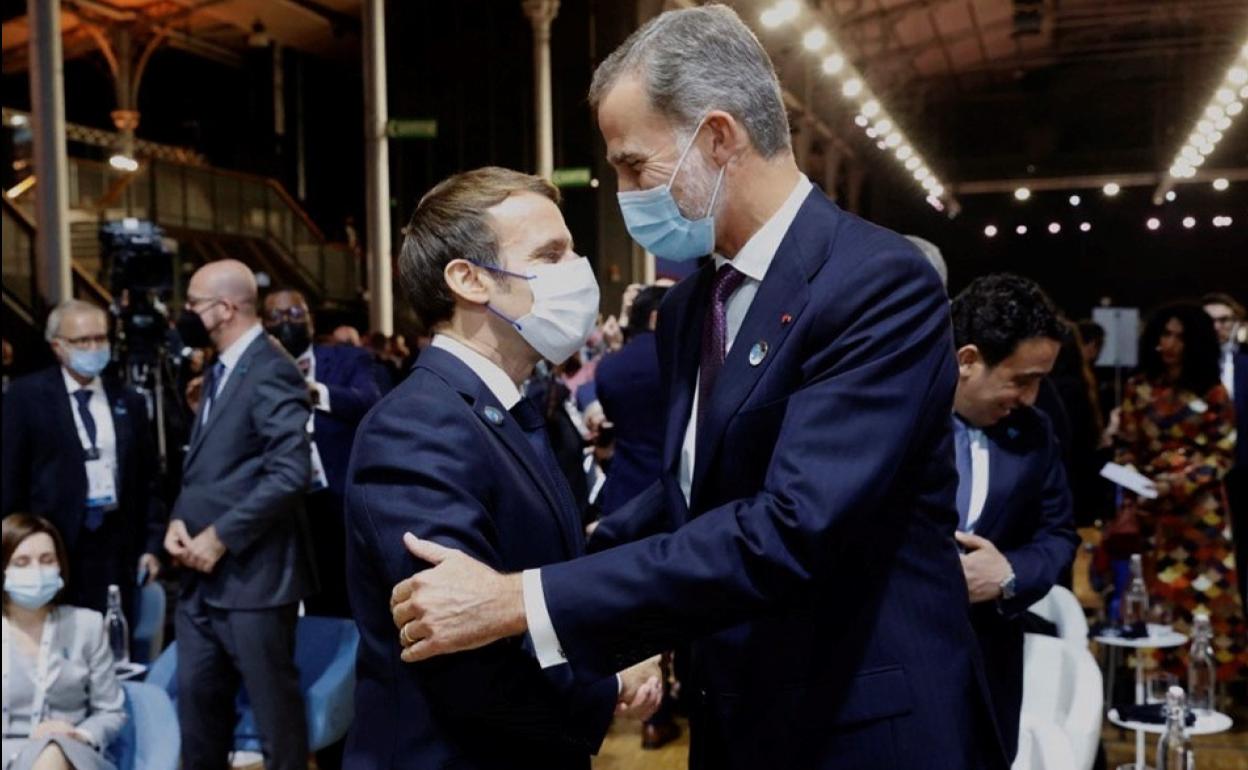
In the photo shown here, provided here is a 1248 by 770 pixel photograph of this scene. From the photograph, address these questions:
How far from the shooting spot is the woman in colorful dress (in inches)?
185

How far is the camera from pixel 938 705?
135 cm

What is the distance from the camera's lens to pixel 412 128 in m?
4.02

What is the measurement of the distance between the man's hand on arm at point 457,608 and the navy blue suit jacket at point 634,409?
268 cm

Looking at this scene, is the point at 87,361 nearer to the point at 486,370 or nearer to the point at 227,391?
the point at 227,391

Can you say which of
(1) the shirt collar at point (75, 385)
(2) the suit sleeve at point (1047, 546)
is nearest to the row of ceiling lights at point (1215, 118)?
(2) the suit sleeve at point (1047, 546)

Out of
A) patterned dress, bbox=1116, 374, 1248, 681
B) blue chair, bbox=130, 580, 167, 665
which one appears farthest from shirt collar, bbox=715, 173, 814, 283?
patterned dress, bbox=1116, 374, 1248, 681

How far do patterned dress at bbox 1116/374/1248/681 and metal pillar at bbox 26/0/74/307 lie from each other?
16.7 feet

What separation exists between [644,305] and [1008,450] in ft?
6.60

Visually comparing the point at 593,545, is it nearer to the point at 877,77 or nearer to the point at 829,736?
the point at 829,736

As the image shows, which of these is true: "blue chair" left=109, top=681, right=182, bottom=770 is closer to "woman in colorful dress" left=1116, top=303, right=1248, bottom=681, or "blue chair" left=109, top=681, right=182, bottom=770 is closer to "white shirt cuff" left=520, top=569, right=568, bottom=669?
"white shirt cuff" left=520, top=569, right=568, bottom=669

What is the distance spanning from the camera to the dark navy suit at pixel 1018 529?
2.02 meters

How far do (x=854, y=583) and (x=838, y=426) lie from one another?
0.66 ft

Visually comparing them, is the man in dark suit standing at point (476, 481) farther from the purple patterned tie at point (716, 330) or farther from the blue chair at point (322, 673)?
the blue chair at point (322, 673)

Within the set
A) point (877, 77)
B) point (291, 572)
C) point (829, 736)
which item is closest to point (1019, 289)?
point (877, 77)
